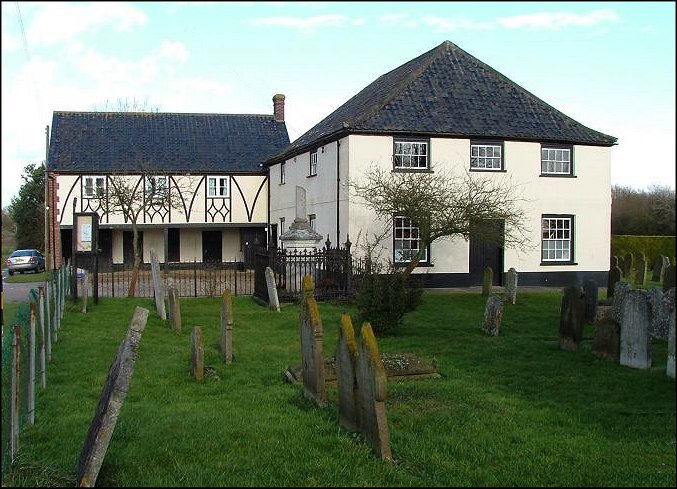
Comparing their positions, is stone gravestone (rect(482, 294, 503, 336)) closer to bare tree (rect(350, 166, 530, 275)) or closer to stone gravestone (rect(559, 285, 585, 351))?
stone gravestone (rect(559, 285, 585, 351))

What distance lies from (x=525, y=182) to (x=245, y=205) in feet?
53.3

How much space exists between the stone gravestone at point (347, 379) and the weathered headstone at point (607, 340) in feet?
17.1

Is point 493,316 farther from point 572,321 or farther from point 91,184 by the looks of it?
point 91,184

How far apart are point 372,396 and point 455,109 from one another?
2124 centimetres

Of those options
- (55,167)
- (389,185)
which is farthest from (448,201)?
(55,167)

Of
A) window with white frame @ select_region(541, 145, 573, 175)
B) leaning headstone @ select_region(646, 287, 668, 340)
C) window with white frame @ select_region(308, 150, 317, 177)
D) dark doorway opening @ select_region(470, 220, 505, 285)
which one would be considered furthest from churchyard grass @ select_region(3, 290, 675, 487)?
window with white frame @ select_region(308, 150, 317, 177)

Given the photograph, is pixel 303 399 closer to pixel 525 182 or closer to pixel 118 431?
pixel 118 431

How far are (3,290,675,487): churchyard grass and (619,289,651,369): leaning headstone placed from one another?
0.70 ft

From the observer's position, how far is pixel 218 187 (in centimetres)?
3778

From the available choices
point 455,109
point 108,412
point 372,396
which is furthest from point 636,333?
point 455,109

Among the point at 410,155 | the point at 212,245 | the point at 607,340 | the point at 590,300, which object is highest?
the point at 410,155

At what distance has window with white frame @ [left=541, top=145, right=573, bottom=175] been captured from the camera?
2694 centimetres

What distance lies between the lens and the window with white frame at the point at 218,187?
37.7m

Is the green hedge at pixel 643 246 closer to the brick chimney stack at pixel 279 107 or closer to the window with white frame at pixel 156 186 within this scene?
the brick chimney stack at pixel 279 107
